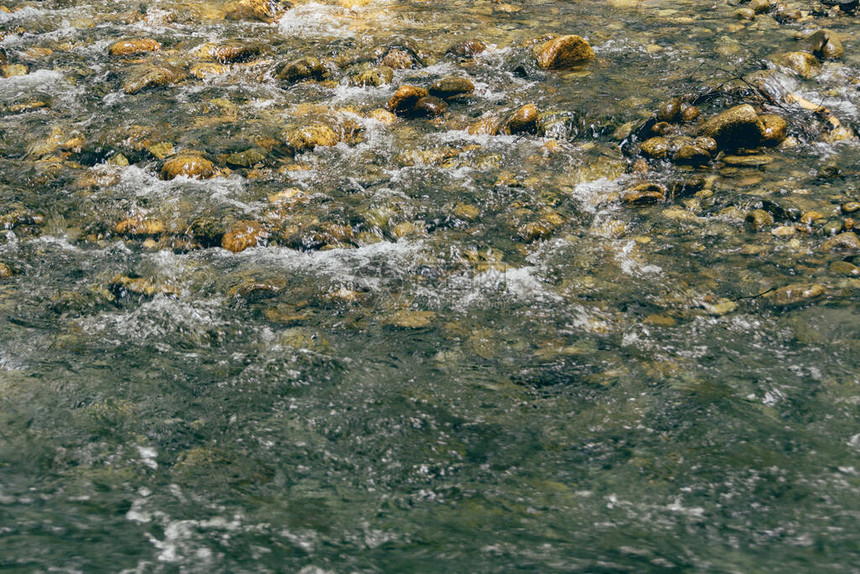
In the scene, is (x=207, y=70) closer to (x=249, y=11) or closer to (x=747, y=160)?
(x=249, y=11)

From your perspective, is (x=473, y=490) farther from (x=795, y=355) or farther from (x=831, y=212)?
(x=831, y=212)

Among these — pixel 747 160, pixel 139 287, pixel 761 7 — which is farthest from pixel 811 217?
pixel 761 7

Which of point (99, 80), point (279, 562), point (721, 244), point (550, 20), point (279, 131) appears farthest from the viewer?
point (550, 20)

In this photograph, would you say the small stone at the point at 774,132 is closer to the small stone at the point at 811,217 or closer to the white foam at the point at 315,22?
the small stone at the point at 811,217

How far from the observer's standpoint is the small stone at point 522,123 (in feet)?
25.8

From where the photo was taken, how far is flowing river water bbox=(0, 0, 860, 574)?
281 centimetres

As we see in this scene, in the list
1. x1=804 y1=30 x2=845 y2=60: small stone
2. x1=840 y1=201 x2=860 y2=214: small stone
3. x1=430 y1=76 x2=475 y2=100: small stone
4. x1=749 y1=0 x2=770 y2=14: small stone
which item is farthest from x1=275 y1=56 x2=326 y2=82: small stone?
x1=749 y1=0 x2=770 y2=14: small stone

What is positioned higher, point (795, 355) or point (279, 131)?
point (279, 131)

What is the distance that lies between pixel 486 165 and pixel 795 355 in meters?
4.12

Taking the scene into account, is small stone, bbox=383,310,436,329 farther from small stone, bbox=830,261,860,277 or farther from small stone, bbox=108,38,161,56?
small stone, bbox=108,38,161,56

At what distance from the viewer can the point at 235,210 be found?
6.42 meters

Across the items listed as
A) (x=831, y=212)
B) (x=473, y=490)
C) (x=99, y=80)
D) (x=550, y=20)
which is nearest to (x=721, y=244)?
(x=831, y=212)

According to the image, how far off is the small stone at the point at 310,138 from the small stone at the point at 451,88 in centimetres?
188

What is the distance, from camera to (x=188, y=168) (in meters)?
7.05
